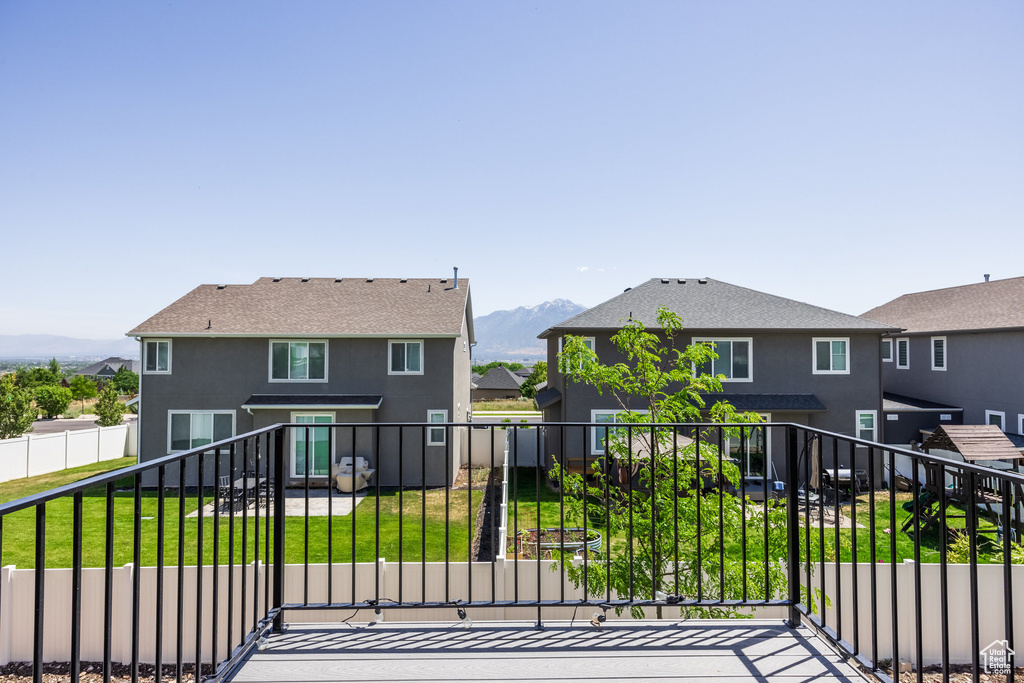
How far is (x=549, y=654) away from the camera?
8.45 feet

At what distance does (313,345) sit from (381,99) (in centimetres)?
707

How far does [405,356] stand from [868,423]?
1311 centimetres

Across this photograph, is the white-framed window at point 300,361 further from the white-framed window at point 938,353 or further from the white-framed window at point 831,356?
the white-framed window at point 938,353

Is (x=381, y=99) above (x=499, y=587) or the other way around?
above

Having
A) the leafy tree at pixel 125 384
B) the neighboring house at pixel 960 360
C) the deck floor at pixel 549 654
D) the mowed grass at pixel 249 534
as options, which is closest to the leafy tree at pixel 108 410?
the mowed grass at pixel 249 534

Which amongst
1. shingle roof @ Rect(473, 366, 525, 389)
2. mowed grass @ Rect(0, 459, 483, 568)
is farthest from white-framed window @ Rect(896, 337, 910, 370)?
shingle roof @ Rect(473, 366, 525, 389)

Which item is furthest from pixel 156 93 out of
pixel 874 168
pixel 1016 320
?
pixel 1016 320

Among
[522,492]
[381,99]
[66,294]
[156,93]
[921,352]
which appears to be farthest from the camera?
[66,294]

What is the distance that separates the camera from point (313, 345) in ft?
49.3

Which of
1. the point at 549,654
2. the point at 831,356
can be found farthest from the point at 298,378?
the point at 831,356

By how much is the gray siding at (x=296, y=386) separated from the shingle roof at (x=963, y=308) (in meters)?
16.2

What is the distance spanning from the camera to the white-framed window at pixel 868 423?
14703 millimetres

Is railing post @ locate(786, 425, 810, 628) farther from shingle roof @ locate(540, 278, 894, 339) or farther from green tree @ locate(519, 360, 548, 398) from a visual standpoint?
green tree @ locate(519, 360, 548, 398)

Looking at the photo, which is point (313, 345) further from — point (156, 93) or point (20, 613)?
point (20, 613)
